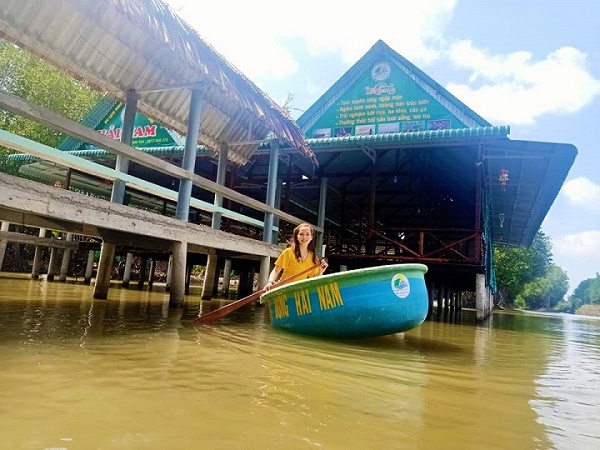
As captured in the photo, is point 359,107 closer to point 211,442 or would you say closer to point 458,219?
point 458,219

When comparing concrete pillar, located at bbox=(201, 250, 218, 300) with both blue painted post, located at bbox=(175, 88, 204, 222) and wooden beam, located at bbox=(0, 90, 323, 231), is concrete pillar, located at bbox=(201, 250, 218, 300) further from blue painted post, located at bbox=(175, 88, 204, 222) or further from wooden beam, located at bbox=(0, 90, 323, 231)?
wooden beam, located at bbox=(0, 90, 323, 231)

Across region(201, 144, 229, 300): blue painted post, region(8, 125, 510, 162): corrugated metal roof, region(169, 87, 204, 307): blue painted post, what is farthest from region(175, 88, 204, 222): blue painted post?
region(8, 125, 510, 162): corrugated metal roof

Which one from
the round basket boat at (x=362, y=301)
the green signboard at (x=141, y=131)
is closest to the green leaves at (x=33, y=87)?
the green signboard at (x=141, y=131)

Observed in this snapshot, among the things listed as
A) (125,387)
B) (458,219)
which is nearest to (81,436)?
(125,387)

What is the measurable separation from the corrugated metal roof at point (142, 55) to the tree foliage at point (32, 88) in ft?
50.3

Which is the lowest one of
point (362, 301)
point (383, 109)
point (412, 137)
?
point (362, 301)

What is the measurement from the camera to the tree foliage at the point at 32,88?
65.3 feet

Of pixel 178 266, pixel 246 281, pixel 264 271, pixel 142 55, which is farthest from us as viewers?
pixel 246 281

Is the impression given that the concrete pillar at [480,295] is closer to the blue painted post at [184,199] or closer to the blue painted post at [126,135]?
the blue painted post at [184,199]

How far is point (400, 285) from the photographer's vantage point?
412 cm

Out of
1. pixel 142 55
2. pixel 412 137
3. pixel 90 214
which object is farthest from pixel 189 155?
pixel 412 137

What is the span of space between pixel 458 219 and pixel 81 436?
1504 centimetres

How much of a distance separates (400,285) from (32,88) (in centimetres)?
2229

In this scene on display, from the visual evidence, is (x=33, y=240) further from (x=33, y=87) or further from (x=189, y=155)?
(x=33, y=87)
